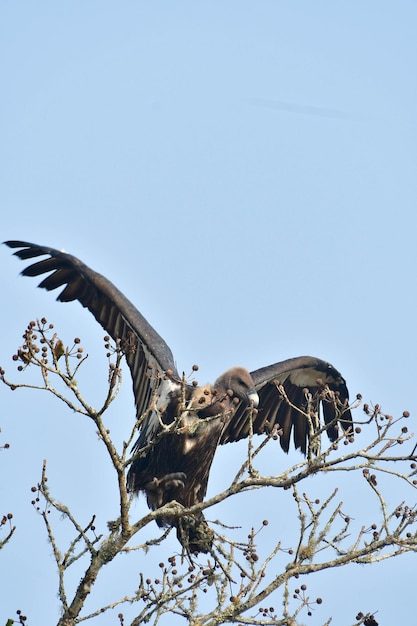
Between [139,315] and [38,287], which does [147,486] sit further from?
[38,287]

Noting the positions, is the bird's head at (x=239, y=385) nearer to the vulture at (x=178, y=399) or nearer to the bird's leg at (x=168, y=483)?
the vulture at (x=178, y=399)

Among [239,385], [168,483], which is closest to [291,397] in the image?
[239,385]

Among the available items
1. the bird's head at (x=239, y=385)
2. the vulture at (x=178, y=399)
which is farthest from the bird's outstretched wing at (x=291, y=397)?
the bird's head at (x=239, y=385)

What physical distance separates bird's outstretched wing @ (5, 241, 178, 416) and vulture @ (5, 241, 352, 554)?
0.01 metres

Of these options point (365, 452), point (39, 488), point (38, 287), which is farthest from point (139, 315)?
point (365, 452)

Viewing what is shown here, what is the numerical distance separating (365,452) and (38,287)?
529cm

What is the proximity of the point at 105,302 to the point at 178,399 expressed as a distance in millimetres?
1908

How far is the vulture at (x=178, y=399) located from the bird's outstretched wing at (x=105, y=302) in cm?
1

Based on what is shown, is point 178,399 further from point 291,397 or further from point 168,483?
point 291,397

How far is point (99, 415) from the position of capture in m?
8.09

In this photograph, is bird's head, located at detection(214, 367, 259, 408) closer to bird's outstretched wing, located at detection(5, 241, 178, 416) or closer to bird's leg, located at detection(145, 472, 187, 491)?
bird's outstretched wing, located at detection(5, 241, 178, 416)

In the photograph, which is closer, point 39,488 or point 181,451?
point 39,488

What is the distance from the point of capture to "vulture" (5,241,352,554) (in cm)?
1099

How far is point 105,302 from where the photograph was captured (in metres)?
12.2
